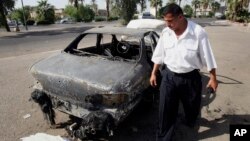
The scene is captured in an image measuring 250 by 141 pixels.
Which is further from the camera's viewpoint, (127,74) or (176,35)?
(127,74)

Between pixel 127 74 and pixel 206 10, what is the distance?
115m

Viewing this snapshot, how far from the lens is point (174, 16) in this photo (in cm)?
328

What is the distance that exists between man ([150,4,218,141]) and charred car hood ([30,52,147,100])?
0.44 metres

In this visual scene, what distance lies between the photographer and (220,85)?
6.83 m

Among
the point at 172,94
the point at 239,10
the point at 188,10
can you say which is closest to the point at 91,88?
the point at 172,94

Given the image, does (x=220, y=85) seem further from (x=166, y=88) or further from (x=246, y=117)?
(x=166, y=88)

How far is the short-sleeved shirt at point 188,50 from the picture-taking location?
3389 mm

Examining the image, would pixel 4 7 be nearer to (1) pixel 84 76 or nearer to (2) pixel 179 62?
(1) pixel 84 76

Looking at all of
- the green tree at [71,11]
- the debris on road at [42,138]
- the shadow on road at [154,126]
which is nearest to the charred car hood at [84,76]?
the debris on road at [42,138]

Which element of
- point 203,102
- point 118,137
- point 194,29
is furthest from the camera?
point 203,102

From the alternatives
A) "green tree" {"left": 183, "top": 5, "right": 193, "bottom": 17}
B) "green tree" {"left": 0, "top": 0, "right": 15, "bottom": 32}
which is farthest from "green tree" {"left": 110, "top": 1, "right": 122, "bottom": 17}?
"green tree" {"left": 183, "top": 5, "right": 193, "bottom": 17}

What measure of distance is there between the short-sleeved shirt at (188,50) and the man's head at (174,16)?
130mm

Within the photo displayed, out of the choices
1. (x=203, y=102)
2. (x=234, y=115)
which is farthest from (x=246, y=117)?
(x=203, y=102)

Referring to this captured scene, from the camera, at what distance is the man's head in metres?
3.27
